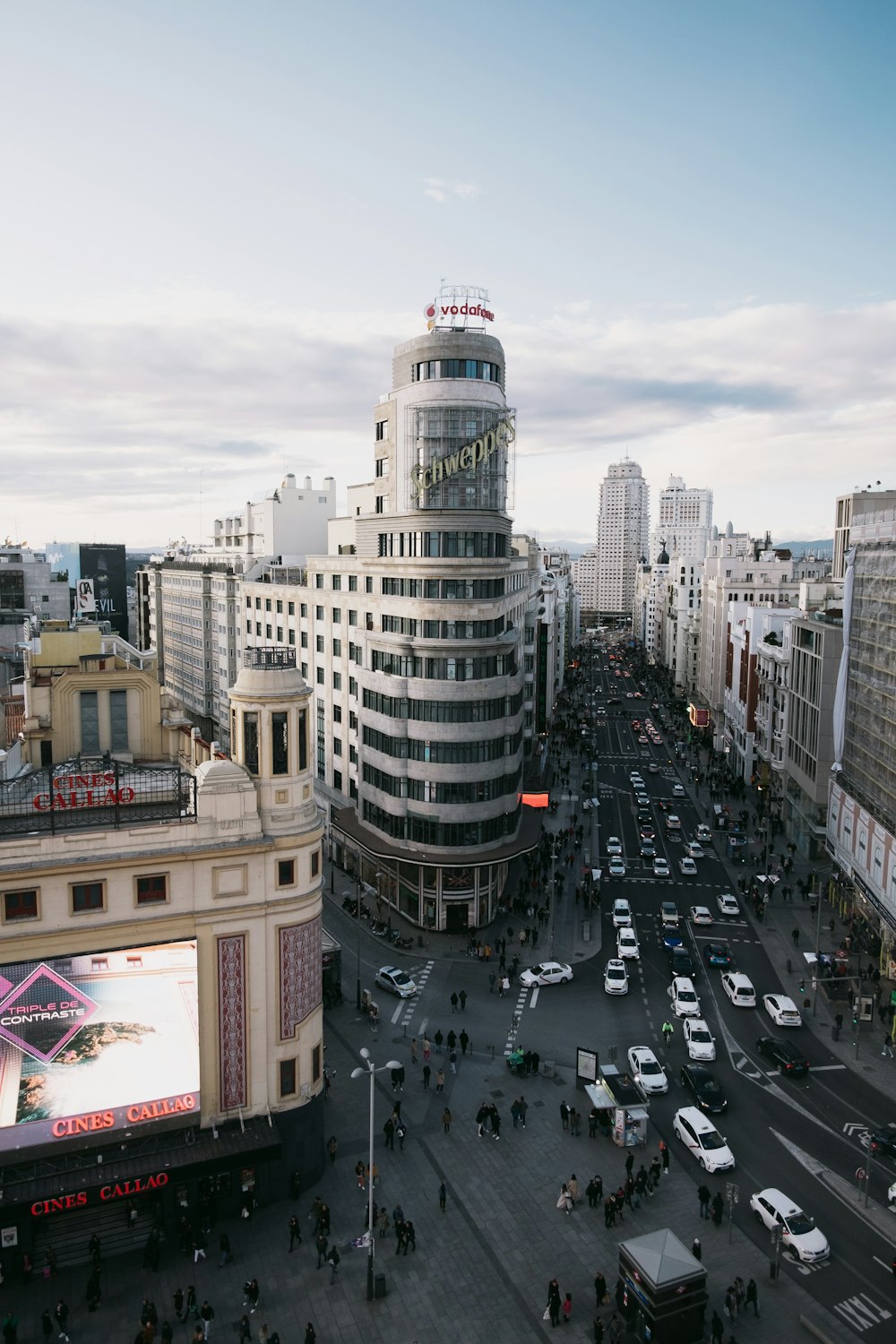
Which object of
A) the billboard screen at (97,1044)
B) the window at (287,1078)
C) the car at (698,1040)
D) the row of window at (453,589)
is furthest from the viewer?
the row of window at (453,589)

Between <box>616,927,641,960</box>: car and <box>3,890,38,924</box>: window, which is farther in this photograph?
<box>616,927,641,960</box>: car

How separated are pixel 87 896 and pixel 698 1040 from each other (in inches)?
1232

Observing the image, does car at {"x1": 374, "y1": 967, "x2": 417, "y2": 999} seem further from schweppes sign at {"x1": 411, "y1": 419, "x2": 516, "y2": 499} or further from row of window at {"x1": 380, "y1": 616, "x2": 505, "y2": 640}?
schweppes sign at {"x1": 411, "y1": 419, "x2": 516, "y2": 499}

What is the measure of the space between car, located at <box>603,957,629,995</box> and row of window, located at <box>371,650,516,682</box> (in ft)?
65.3

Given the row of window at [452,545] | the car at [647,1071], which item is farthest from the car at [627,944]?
the row of window at [452,545]

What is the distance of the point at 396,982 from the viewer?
5497 centimetres

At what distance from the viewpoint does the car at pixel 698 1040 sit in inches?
1848

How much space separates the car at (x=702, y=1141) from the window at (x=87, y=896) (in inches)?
1032

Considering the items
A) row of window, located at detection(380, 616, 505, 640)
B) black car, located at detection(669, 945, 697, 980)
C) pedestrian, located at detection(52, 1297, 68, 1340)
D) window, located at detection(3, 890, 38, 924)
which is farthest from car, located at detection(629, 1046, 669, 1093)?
window, located at detection(3, 890, 38, 924)

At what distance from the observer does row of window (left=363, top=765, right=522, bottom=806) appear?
204 ft

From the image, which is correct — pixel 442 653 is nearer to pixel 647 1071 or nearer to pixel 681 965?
pixel 681 965

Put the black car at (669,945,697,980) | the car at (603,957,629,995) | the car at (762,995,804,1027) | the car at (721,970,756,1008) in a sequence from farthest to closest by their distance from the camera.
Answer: the black car at (669,945,697,980), the car at (603,957,629,995), the car at (721,970,756,1008), the car at (762,995,804,1027)

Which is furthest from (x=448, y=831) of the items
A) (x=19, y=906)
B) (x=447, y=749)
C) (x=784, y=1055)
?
(x=19, y=906)

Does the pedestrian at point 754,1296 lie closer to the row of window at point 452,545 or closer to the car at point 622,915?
the car at point 622,915
